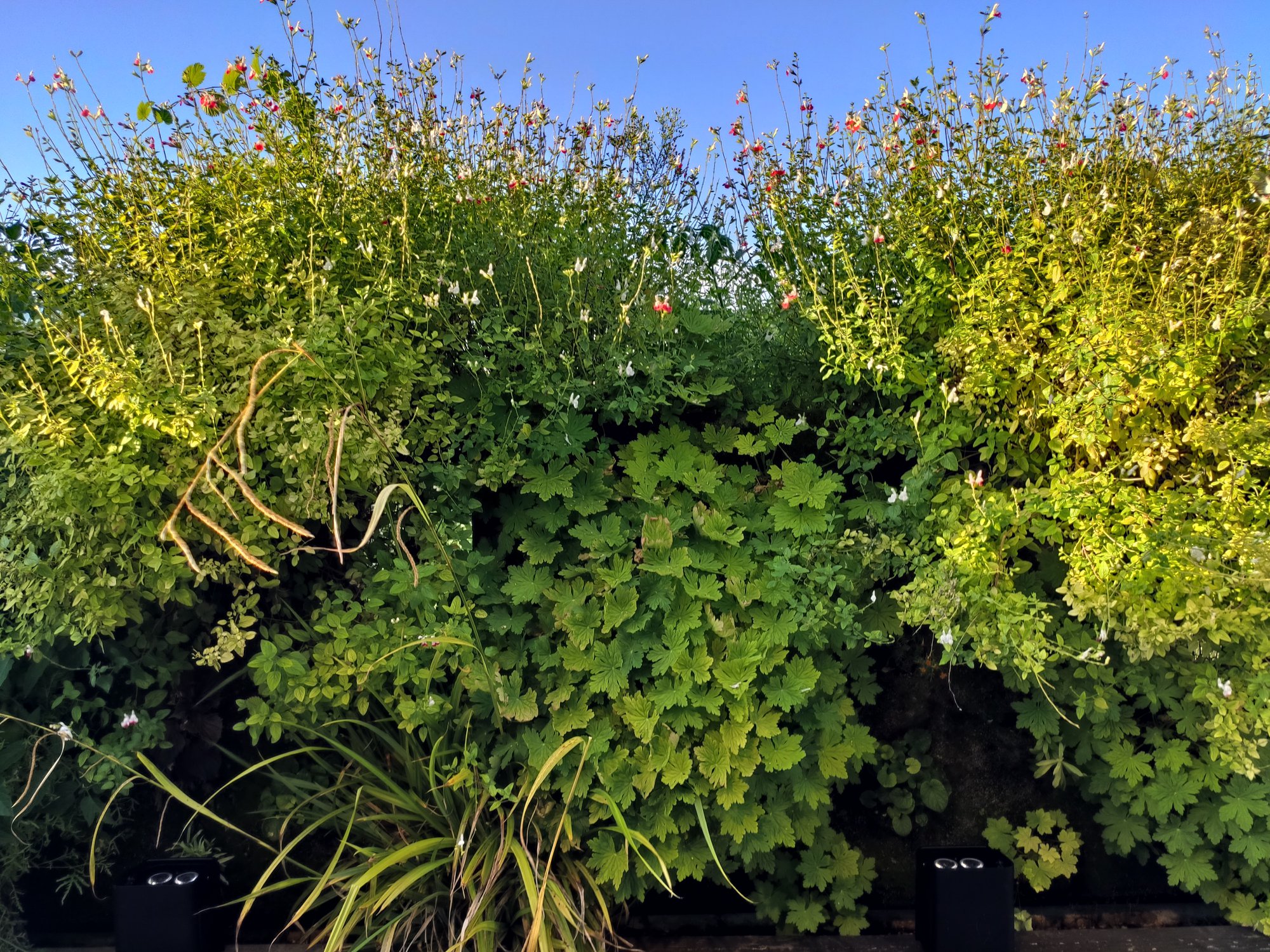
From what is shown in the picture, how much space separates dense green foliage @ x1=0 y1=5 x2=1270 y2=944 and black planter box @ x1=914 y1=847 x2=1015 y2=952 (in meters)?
0.32

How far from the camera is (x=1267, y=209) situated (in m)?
2.61

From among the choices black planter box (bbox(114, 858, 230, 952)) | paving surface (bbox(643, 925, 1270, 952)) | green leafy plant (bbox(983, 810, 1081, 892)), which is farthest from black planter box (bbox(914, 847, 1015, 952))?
black planter box (bbox(114, 858, 230, 952))

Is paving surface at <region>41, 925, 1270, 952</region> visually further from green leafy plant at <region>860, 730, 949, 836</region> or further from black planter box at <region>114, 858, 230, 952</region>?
green leafy plant at <region>860, 730, 949, 836</region>

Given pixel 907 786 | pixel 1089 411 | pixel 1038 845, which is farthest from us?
pixel 907 786

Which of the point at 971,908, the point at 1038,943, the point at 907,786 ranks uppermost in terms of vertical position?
the point at 907,786

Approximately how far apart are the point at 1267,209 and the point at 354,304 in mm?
2786

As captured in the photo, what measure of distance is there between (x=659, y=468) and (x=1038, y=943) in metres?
2.00

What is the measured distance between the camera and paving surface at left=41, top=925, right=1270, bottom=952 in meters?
2.72

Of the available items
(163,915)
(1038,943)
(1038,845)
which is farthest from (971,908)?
(163,915)

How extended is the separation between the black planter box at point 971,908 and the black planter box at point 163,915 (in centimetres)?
226

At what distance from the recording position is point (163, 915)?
2539 mm

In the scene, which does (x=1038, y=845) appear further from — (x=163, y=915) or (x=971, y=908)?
(x=163, y=915)

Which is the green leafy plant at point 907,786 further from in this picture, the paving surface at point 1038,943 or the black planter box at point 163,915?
the black planter box at point 163,915

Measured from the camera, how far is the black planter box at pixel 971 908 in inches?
102
